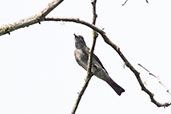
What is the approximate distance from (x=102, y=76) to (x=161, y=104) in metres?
3.38

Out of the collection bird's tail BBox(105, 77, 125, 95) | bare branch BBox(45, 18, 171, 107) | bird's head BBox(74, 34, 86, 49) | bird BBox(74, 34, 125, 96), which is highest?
bird's head BBox(74, 34, 86, 49)

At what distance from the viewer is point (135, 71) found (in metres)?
6.20

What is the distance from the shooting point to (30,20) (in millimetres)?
5723

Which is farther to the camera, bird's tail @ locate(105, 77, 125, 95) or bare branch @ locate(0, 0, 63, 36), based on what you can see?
bird's tail @ locate(105, 77, 125, 95)

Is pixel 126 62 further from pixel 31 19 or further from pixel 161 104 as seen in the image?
pixel 31 19

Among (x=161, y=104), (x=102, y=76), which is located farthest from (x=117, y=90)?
(x=161, y=104)

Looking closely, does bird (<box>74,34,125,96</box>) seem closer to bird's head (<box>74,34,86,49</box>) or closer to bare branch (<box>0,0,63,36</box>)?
bird's head (<box>74,34,86,49</box>)

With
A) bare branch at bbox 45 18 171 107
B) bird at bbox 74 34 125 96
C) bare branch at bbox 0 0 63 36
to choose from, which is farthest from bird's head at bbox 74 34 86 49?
bare branch at bbox 0 0 63 36

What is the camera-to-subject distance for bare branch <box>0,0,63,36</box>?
5.67m

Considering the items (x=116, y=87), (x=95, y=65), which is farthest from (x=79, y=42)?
(x=116, y=87)

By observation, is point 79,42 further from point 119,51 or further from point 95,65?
point 119,51

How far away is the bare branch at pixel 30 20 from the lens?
5.67 m

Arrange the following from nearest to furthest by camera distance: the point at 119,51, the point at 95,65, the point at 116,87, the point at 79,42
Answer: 1. the point at 119,51
2. the point at 95,65
3. the point at 116,87
4. the point at 79,42

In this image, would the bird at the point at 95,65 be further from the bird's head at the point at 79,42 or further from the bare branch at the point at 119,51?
the bare branch at the point at 119,51
